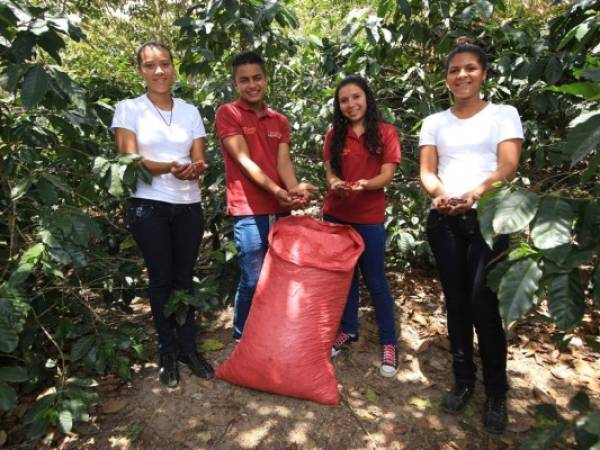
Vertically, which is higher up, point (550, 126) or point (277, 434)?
point (550, 126)

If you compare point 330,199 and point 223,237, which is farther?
point 223,237

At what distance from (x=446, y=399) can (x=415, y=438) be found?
0.88ft

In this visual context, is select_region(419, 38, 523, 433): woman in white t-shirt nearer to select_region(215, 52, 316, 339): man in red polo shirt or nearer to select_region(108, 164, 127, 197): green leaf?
select_region(215, 52, 316, 339): man in red polo shirt

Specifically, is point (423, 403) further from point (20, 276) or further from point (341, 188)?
point (20, 276)

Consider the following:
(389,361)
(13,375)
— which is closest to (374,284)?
(389,361)

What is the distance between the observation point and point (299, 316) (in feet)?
6.99

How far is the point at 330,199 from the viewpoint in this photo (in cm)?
240

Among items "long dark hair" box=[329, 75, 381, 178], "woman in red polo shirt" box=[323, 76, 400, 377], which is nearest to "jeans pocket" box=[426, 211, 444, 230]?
"woman in red polo shirt" box=[323, 76, 400, 377]

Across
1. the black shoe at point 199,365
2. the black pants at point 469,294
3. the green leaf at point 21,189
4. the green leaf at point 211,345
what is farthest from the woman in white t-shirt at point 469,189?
the green leaf at point 21,189

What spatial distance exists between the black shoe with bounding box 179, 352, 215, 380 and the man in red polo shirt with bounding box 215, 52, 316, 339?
41 centimetres

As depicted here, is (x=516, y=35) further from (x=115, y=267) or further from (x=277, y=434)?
(x=115, y=267)

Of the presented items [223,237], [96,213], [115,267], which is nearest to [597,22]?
[223,237]

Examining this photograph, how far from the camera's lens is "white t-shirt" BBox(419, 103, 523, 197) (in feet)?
6.01

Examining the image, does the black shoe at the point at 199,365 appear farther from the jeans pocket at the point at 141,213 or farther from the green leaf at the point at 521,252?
the green leaf at the point at 521,252
